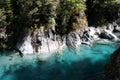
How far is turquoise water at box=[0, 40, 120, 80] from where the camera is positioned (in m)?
26.6

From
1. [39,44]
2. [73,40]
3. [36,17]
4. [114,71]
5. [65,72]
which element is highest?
[36,17]

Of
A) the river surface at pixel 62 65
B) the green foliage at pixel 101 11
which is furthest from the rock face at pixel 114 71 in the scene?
the green foliage at pixel 101 11

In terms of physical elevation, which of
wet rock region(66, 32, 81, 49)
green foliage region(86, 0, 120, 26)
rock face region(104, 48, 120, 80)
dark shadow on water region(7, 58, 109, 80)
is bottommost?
dark shadow on water region(7, 58, 109, 80)

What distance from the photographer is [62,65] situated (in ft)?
96.4

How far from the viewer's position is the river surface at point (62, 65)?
2656cm

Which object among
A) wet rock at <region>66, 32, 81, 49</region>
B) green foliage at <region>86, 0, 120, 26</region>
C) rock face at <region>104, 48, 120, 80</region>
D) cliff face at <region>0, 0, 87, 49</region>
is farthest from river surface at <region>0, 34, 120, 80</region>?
green foliage at <region>86, 0, 120, 26</region>

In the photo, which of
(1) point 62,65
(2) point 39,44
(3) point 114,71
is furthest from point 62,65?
(3) point 114,71

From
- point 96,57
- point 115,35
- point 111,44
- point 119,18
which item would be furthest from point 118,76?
point 119,18

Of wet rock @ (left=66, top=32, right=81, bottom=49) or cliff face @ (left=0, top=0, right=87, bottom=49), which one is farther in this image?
wet rock @ (left=66, top=32, right=81, bottom=49)

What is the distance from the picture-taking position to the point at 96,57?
3136 centimetres

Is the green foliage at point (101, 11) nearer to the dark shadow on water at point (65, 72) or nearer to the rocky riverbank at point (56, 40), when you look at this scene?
the rocky riverbank at point (56, 40)

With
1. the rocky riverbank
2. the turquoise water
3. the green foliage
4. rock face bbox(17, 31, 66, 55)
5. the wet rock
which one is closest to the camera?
the turquoise water

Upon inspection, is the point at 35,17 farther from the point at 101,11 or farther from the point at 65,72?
the point at 101,11

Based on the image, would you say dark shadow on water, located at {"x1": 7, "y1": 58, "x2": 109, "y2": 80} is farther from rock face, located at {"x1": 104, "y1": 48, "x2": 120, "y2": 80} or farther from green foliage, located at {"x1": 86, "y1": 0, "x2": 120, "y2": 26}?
green foliage, located at {"x1": 86, "y1": 0, "x2": 120, "y2": 26}
